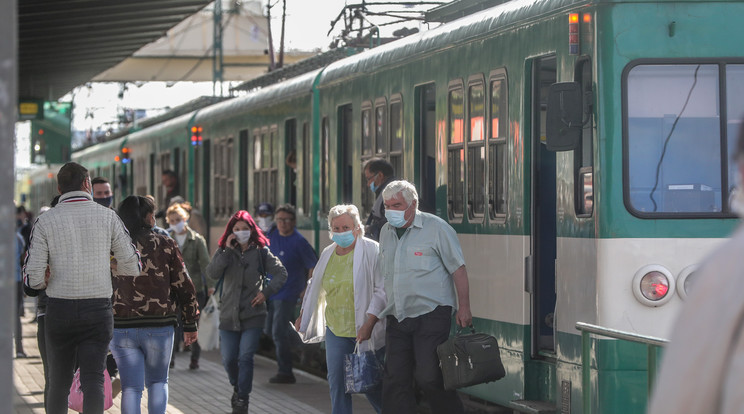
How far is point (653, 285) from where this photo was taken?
7.86 meters

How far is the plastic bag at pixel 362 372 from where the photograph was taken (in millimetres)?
8914

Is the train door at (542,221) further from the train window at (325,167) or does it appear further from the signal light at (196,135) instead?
the signal light at (196,135)

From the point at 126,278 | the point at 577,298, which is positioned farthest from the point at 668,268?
the point at 126,278

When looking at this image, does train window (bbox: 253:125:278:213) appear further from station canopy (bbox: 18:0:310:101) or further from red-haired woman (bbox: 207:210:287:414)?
red-haired woman (bbox: 207:210:287:414)

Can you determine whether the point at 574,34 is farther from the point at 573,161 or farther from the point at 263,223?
the point at 263,223

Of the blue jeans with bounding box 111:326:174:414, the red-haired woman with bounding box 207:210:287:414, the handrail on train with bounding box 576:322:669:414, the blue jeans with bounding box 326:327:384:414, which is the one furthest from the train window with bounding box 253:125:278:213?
the handrail on train with bounding box 576:322:669:414

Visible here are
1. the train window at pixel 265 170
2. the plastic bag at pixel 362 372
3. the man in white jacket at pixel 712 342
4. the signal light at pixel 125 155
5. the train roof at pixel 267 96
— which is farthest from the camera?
the signal light at pixel 125 155

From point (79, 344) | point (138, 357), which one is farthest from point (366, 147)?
point (79, 344)

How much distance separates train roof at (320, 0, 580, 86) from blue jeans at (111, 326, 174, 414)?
294cm

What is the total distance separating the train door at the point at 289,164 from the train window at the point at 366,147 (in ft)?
10.7

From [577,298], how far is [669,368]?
525 cm

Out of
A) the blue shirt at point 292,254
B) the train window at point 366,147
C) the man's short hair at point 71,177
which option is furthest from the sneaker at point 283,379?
the man's short hair at point 71,177

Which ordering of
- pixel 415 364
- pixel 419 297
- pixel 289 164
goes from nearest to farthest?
pixel 419 297 → pixel 415 364 → pixel 289 164

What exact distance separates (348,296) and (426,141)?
7.37ft
